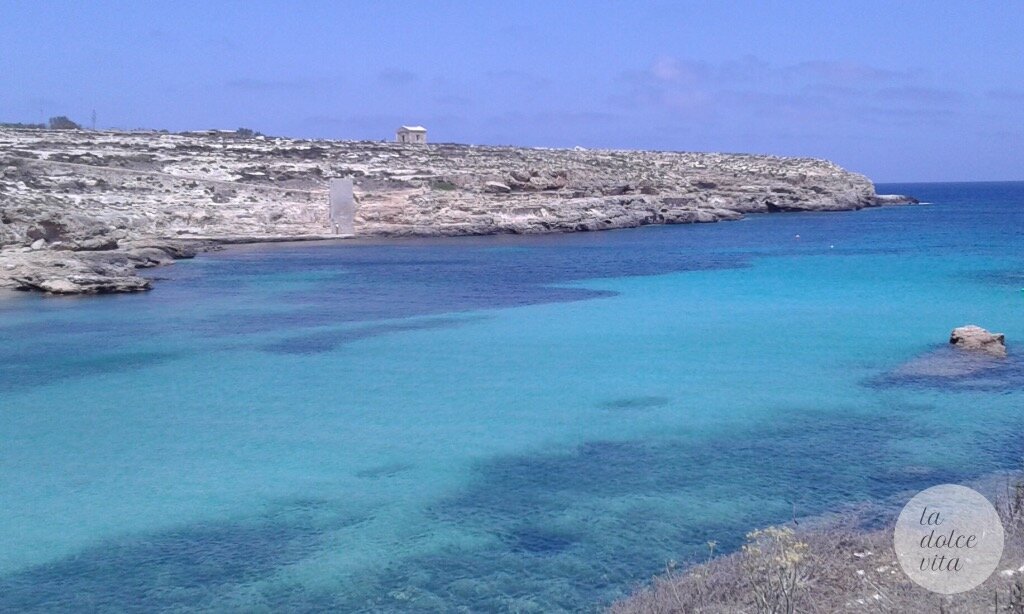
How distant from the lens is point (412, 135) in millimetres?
65375

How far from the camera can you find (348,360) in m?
14.7

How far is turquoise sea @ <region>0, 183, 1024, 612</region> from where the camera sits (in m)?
7.04

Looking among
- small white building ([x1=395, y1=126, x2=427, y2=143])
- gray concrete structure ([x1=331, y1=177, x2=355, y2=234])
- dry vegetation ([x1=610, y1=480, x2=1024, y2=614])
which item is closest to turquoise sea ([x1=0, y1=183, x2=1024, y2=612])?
dry vegetation ([x1=610, y1=480, x2=1024, y2=614])

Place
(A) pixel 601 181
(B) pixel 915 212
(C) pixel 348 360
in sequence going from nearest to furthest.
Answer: (C) pixel 348 360 → (A) pixel 601 181 → (B) pixel 915 212

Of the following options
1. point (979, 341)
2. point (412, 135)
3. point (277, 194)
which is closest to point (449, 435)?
point (979, 341)

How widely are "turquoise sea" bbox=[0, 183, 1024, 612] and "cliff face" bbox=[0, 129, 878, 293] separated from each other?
21.6 feet

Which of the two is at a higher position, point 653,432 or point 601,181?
point 601,181

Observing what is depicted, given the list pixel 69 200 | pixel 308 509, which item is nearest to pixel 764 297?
pixel 308 509

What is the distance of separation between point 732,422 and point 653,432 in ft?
3.39

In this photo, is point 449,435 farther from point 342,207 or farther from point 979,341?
point 342,207

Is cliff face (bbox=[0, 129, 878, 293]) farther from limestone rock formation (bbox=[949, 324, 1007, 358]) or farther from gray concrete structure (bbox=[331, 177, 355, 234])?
limestone rock formation (bbox=[949, 324, 1007, 358])

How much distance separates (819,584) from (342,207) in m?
36.7

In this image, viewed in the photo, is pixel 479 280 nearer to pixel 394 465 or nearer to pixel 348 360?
pixel 348 360

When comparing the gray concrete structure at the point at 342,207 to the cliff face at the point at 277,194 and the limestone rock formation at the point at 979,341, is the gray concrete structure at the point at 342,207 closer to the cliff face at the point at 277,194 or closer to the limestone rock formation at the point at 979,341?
the cliff face at the point at 277,194
